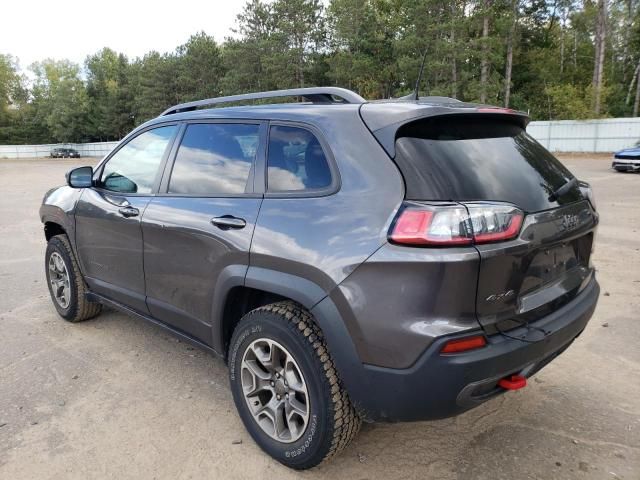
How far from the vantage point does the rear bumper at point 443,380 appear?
75.9 inches

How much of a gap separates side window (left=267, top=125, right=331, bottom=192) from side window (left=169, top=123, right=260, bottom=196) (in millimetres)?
166

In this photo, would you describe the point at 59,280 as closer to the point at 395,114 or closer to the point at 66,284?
the point at 66,284

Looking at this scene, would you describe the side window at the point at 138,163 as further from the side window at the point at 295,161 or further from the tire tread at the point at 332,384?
the tire tread at the point at 332,384

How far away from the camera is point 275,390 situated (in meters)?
2.50

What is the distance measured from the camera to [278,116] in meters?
2.63

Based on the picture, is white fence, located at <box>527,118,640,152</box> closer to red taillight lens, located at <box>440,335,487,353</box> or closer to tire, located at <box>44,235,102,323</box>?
tire, located at <box>44,235,102,323</box>

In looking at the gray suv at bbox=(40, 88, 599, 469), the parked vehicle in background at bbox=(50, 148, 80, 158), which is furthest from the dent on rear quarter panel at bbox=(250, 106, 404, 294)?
the parked vehicle in background at bbox=(50, 148, 80, 158)

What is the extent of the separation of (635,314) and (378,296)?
346 centimetres

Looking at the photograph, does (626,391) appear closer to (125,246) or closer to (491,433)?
(491,433)

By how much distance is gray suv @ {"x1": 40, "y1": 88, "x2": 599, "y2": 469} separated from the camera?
1944mm

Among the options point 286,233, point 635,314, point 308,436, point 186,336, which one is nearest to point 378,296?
point 286,233

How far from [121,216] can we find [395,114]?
2.19m

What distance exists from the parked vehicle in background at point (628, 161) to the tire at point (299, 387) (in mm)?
18123

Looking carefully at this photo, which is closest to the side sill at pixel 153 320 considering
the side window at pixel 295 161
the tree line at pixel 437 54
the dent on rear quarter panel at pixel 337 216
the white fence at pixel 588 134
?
the dent on rear quarter panel at pixel 337 216
